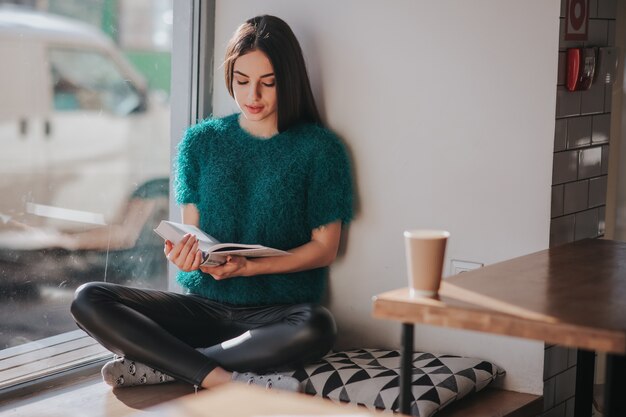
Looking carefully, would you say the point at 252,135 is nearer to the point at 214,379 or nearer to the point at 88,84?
the point at 88,84

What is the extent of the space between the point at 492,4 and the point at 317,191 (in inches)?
30.9

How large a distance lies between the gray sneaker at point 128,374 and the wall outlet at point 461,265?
3.13 ft

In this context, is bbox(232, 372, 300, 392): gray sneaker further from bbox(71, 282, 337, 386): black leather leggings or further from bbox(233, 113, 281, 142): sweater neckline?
bbox(233, 113, 281, 142): sweater neckline

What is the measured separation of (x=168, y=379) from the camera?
3023 millimetres

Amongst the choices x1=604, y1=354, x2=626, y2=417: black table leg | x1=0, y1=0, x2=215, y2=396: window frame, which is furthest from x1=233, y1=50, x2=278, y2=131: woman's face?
x1=604, y1=354, x2=626, y2=417: black table leg

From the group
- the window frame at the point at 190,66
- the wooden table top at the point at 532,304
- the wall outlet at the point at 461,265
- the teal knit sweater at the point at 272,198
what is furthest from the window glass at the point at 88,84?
the wooden table top at the point at 532,304

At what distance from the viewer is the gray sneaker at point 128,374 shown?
2943mm

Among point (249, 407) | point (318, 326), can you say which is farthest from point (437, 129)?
point (249, 407)

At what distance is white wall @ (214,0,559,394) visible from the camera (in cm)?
283

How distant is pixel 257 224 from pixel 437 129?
2.11 ft

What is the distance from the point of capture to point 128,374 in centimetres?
296

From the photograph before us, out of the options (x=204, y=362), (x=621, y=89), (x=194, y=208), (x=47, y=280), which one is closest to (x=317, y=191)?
(x=194, y=208)

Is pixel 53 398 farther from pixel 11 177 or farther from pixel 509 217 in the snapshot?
pixel 509 217

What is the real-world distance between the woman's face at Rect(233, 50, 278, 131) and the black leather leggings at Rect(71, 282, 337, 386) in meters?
0.64
